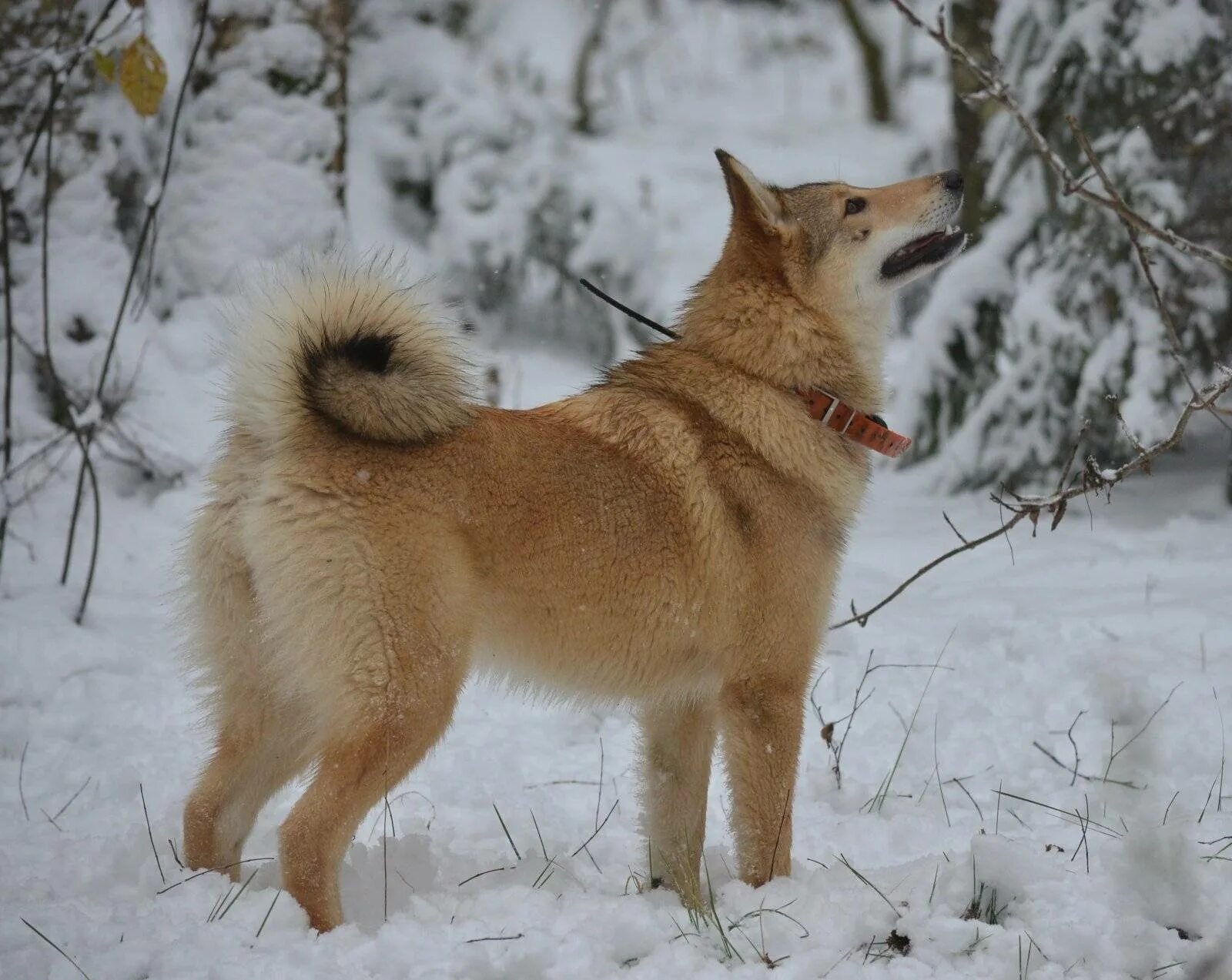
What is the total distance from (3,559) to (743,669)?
400 centimetres

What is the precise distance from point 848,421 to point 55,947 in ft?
8.51

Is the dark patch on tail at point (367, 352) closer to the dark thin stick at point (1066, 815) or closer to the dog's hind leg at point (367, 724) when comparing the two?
the dog's hind leg at point (367, 724)

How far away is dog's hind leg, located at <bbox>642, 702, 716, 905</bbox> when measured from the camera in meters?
3.69

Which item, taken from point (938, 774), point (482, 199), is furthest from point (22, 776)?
→ point (482, 199)

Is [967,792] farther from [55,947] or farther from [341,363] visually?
[55,947]

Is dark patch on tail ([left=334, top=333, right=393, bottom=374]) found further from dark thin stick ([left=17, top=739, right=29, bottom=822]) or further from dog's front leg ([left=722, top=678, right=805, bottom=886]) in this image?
dark thin stick ([left=17, top=739, right=29, bottom=822])

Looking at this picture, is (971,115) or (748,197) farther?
(971,115)

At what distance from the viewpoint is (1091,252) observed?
6.73m

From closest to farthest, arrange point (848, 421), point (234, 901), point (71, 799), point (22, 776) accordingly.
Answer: point (234, 901) → point (848, 421) → point (71, 799) → point (22, 776)

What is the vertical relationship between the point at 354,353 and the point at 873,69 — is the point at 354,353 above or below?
below

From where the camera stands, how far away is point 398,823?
3.87 metres

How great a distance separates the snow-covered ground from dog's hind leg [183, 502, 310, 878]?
0.13m

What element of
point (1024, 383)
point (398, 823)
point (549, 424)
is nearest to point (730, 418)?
point (549, 424)

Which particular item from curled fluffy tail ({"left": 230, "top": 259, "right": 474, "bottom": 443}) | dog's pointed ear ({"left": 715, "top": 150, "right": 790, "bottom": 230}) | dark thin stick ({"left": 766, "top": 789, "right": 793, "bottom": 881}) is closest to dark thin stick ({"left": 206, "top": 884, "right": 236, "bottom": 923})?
curled fluffy tail ({"left": 230, "top": 259, "right": 474, "bottom": 443})
